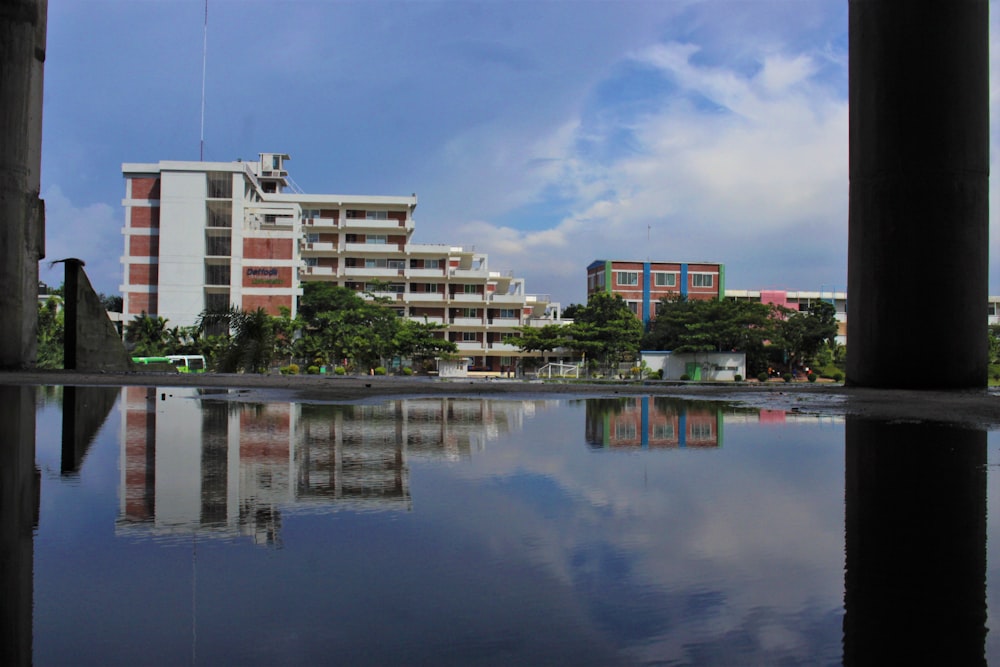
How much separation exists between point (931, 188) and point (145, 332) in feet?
161

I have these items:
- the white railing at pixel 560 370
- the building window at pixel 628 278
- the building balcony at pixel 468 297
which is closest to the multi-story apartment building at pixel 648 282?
the building window at pixel 628 278

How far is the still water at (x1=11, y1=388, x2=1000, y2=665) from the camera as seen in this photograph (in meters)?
1.79

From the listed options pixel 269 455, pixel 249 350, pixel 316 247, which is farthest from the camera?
pixel 316 247

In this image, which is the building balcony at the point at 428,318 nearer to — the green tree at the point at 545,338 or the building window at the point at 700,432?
the green tree at the point at 545,338

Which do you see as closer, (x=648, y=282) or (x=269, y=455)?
(x=269, y=455)

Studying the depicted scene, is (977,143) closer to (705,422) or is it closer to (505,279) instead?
(705,422)

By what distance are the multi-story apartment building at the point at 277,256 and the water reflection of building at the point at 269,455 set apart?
50063 millimetres

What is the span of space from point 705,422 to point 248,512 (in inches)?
172

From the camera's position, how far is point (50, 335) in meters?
31.0

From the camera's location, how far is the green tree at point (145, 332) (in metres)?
50.0

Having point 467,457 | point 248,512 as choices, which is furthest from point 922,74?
point 248,512

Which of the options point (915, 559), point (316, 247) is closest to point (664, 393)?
point (915, 559)

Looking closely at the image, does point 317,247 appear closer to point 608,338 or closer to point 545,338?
point 545,338

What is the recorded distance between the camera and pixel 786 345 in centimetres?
5481
